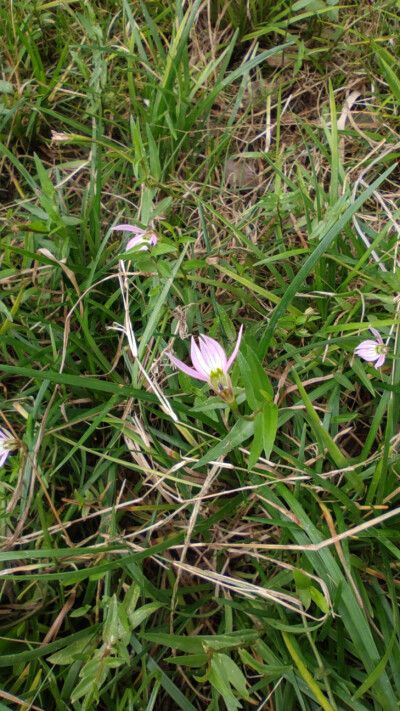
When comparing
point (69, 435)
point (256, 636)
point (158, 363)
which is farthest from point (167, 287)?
point (256, 636)

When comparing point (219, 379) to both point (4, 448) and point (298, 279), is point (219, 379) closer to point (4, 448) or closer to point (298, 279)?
point (298, 279)

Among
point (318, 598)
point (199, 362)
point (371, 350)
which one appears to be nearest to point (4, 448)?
point (199, 362)

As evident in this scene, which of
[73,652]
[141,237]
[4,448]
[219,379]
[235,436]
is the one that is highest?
[141,237]

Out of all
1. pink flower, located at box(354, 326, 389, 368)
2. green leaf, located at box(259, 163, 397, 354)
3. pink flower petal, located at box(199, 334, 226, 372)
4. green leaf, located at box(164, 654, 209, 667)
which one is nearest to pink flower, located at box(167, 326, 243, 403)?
A: pink flower petal, located at box(199, 334, 226, 372)

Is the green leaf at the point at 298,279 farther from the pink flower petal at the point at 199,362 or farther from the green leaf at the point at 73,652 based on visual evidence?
the green leaf at the point at 73,652

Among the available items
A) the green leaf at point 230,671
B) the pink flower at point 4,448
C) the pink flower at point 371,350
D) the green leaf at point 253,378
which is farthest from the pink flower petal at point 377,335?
the pink flower at point 4,448

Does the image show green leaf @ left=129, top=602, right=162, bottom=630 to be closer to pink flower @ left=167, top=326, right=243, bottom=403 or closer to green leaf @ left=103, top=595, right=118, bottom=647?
green leaf @ left=103, top=595, right=118, bottom=647
